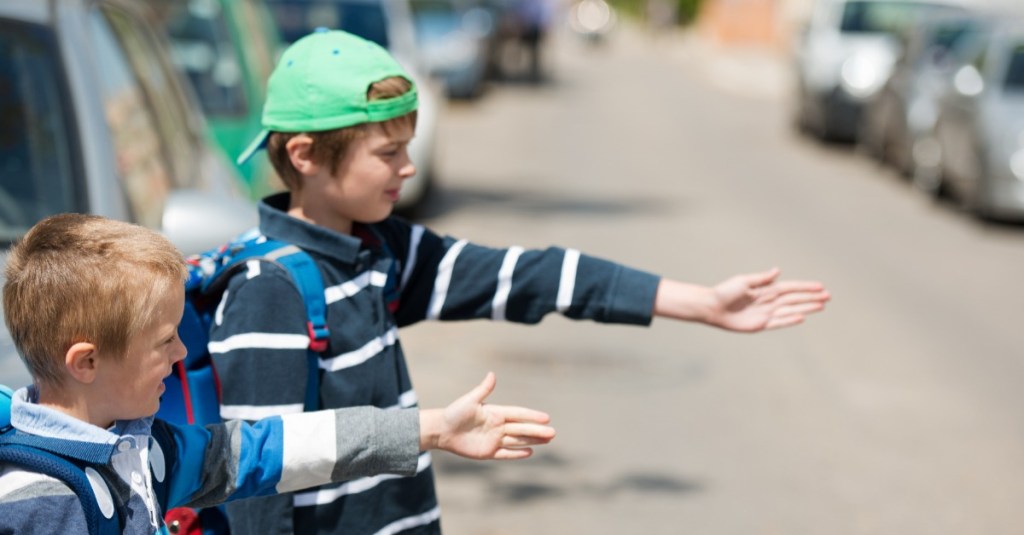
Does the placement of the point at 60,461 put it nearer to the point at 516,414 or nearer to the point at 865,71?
the point at 516,414

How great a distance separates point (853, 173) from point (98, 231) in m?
13.7

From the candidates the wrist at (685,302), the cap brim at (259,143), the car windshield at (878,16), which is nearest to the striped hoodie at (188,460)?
the cap brim at (259,143)

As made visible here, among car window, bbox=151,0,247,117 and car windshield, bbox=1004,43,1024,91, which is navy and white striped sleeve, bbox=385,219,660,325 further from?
car windshield, bbox=1004,43,1024,91

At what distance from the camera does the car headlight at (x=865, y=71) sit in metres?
16.1

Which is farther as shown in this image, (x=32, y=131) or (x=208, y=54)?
(x=208, y=54)

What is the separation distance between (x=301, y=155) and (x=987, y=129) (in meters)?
9.38

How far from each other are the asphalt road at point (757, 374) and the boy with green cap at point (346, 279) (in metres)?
2.06

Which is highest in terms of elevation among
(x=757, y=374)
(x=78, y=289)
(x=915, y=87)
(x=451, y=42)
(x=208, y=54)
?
(x=78, y=289)

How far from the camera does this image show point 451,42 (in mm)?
19234

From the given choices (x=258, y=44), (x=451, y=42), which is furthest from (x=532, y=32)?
(x=258, y=44)

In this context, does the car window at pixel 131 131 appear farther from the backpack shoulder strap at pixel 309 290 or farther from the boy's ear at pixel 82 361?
the boy's ear at pixel 82 361

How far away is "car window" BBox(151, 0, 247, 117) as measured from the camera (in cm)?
702

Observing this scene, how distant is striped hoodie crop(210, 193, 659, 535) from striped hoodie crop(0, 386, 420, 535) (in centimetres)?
18

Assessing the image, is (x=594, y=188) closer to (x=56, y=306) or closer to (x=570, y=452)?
(x=570, y=452)
